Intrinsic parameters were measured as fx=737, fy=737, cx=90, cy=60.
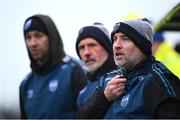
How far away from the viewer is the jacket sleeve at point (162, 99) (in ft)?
18.2

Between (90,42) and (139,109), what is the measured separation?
213cm

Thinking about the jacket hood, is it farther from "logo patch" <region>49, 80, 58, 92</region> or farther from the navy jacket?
the navy jacket

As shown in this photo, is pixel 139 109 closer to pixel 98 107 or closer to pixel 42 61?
pixel 98 107

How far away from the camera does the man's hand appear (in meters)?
5.91

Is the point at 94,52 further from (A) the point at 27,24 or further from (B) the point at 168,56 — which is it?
(B) the point at 168,56

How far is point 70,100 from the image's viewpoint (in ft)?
26.4

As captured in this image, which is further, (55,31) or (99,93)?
(55,31)

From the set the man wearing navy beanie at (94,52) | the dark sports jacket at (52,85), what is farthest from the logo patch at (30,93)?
the man wearing navy beanie at (94,52)

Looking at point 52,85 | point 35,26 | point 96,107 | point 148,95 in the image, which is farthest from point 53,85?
point 148,95

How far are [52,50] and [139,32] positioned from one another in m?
2.50

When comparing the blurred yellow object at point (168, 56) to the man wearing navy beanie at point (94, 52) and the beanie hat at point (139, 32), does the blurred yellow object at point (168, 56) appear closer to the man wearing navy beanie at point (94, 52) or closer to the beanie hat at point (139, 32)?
the man wearing navy beanie at point (94, 52)

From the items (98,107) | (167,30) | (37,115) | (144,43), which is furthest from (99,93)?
(37,115)

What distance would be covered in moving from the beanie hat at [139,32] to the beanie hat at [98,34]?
1409mm

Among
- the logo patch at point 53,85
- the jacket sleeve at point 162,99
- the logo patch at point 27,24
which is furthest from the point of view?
the logo patch at point 27,24
